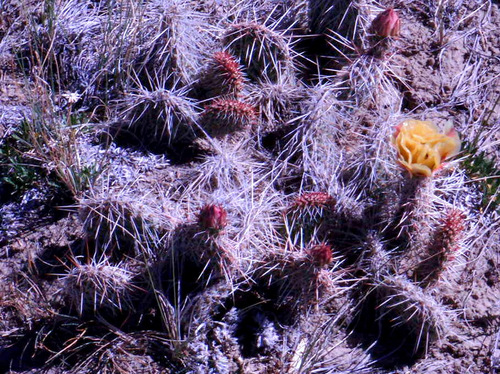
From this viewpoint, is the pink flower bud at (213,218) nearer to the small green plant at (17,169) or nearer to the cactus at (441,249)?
the cactus at (441,249)

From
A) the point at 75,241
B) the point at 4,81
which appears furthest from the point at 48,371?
the point at 4,81

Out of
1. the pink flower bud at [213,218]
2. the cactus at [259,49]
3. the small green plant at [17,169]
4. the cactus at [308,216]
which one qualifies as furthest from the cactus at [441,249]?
the small green plant at [17,169]

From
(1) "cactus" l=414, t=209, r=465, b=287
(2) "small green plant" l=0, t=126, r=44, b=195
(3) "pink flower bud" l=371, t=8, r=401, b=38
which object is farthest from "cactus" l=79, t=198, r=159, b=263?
(3) "pink flower bud" l=371, t=8, r=401, b=38

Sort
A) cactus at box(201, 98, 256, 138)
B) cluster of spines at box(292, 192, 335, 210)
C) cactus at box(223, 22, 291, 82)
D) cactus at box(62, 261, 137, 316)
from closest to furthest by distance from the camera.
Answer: cactus at box(62, 261, 137, 316) < cluster of spines at box(292, 192, 335, 210) < cactus at box(201, 98, 256, 138) < cactus at box(223, 22, 291, 82)

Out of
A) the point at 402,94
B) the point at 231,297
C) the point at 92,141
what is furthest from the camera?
the point at 402,94

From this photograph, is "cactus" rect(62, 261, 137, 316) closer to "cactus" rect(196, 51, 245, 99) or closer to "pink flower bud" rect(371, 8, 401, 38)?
"cactus" rect(196, 51, 245, 99)

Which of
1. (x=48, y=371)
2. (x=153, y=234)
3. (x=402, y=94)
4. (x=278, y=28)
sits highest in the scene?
(x=278, y=28)

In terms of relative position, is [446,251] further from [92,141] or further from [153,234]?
[92,141]

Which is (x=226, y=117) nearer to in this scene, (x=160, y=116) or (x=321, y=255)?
(x=160, y=116)
